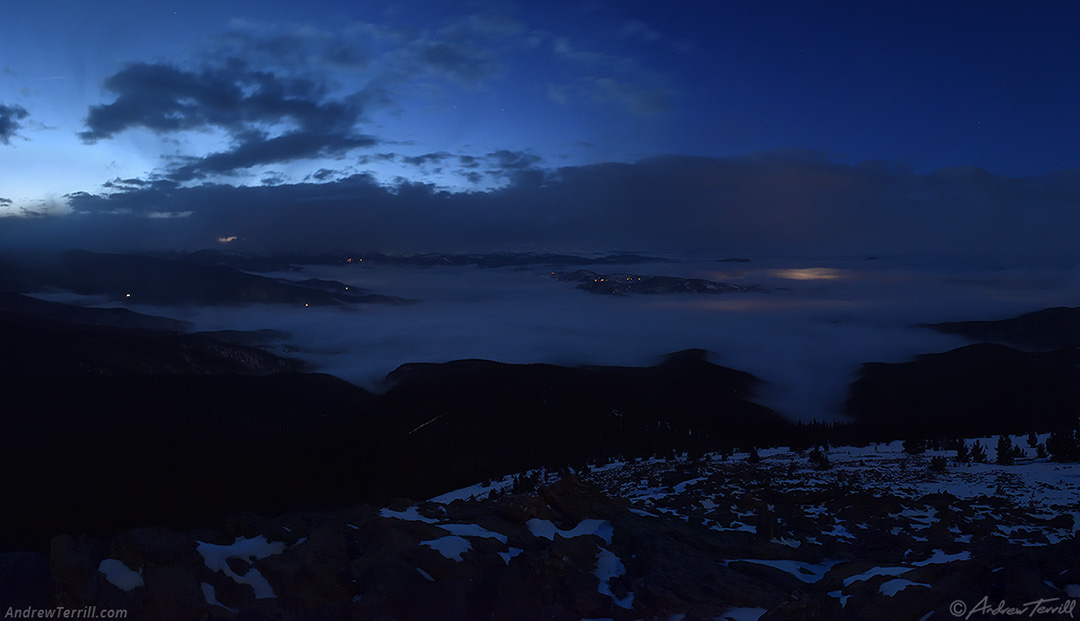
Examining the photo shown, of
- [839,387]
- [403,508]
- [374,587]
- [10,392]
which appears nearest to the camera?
[374,587]

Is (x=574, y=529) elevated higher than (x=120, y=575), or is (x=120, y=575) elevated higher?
(x=120, y=575)

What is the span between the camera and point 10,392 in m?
121

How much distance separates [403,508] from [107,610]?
7.30 m

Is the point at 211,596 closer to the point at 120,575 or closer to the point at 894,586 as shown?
the point at 120,575

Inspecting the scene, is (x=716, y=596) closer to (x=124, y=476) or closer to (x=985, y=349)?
(x=124, y=476)

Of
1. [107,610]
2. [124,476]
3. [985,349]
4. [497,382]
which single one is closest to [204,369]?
[124,476]

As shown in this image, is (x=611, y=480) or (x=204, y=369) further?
(x=204, y=369)

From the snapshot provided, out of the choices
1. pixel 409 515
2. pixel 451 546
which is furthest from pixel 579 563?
pixel 409 515
